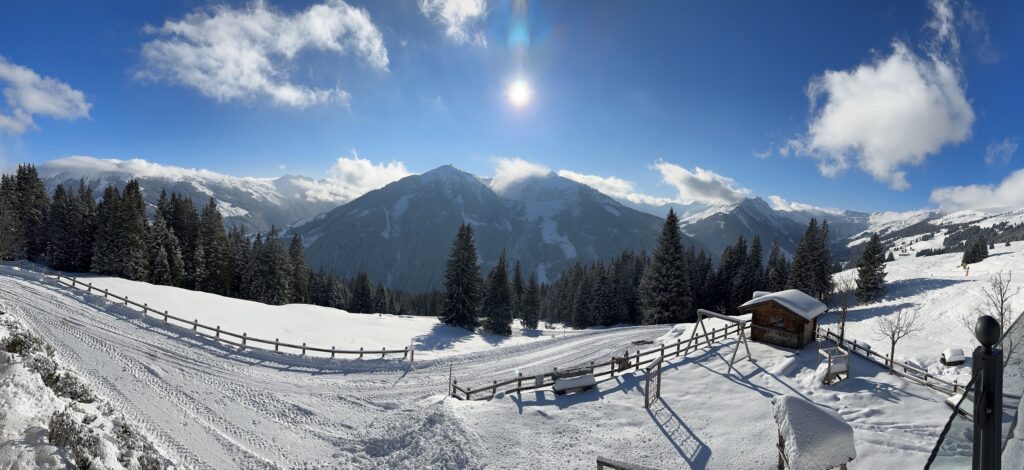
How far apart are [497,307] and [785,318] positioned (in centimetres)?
2959

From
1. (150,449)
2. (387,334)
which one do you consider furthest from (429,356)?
(150,449)

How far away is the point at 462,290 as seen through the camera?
47.1 m

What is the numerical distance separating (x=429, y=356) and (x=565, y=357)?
1048 centimetres

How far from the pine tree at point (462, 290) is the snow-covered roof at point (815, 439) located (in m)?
37.0

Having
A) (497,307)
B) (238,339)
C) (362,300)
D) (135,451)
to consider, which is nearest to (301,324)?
(238,339)

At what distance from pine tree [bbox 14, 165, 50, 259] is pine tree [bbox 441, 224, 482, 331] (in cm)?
5481

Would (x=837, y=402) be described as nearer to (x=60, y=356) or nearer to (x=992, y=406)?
(x=992, y=406)

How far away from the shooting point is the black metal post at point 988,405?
11.2 ft

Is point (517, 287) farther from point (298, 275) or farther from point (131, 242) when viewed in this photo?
point (131, 242)

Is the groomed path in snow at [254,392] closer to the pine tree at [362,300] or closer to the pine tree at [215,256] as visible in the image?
the pine tree at [215,256]

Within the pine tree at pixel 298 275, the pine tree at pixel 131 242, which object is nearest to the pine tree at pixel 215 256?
the pine tree at pixel 131 242

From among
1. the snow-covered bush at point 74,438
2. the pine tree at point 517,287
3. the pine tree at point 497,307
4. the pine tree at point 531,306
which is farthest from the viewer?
the pine tree at point 517,287

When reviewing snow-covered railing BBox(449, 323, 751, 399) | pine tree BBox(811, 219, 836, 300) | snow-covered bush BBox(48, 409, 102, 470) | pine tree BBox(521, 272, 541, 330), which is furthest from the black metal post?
pine tree BBox(521, 272, 541, 330)

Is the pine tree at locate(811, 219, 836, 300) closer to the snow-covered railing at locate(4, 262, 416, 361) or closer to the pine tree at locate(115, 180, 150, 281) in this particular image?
the snow-covered railing at locate(4, 262, 416, 361)
